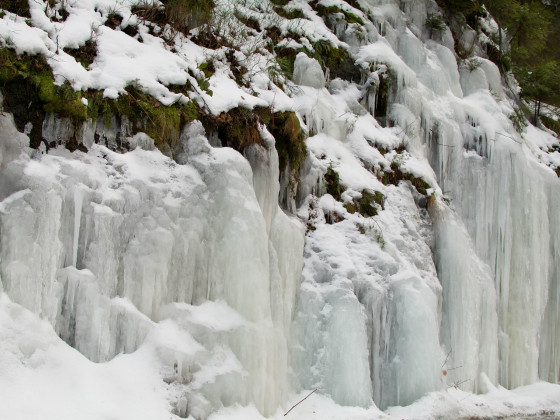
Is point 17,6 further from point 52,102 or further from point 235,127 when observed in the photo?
point 235,127

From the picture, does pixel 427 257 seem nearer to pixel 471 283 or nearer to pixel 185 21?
pixel 471 283

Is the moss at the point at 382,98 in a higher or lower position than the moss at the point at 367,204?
higher

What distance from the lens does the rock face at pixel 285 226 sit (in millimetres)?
→ 5434

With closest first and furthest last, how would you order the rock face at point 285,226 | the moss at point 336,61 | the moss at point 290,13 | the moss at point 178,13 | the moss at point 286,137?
the rock face at point 285,226
the moss at point 178,13
the moss at point 286,137
the moss at point 336,61
the moss at point 290,13

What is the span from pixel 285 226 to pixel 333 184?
187 centimetres

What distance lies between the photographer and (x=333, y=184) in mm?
9039

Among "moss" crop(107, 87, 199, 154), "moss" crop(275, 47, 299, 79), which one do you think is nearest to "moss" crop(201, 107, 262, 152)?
"moss" crop(107, 87, 199, 154)

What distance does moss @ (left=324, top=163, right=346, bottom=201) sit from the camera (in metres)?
8.98

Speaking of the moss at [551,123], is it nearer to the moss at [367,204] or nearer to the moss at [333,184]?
the moss at [367,204]

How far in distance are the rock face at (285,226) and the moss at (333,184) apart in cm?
3

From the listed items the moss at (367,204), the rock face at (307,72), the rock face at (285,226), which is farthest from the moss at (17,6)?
the moss at (367,204)

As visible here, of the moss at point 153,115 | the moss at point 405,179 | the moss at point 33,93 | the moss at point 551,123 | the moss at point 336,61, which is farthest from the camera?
the moss at point 551,123

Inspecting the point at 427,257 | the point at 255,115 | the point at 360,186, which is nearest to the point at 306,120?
the point at 360,186

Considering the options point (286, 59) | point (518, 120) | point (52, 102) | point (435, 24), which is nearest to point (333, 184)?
point (286, 59)
